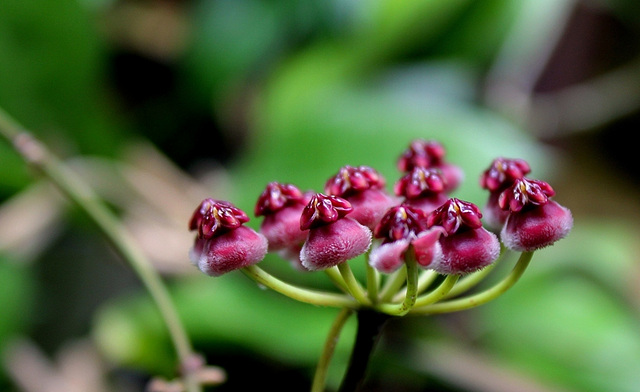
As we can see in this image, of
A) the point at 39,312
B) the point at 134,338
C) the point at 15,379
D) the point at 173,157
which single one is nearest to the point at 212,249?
the point at 134,338

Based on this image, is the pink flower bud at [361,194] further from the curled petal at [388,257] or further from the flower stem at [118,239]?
the flower stem at [118,239]

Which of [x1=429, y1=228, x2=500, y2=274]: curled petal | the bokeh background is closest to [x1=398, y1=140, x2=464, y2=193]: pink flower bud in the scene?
[x1=429, y1=228, x2=500, y2=274]: curled petal

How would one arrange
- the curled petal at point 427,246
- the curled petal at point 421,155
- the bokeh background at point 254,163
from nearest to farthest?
the curled petal at point 427,246 → the curled petal at point 421,155 → the bokeh background at point 254,163

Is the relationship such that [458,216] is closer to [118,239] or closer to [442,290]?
[442,290]

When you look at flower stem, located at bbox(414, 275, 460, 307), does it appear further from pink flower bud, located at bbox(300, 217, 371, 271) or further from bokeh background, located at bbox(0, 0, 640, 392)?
bokeh background, located at bbox(0, 0, 640, 392)

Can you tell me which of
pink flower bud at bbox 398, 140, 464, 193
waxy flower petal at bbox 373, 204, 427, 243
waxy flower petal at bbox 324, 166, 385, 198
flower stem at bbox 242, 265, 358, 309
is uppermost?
pink flower bud at bbox 398, 140, 464, 193

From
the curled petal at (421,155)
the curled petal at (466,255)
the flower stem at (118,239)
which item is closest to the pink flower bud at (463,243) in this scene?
the curled petal at (466,255)
